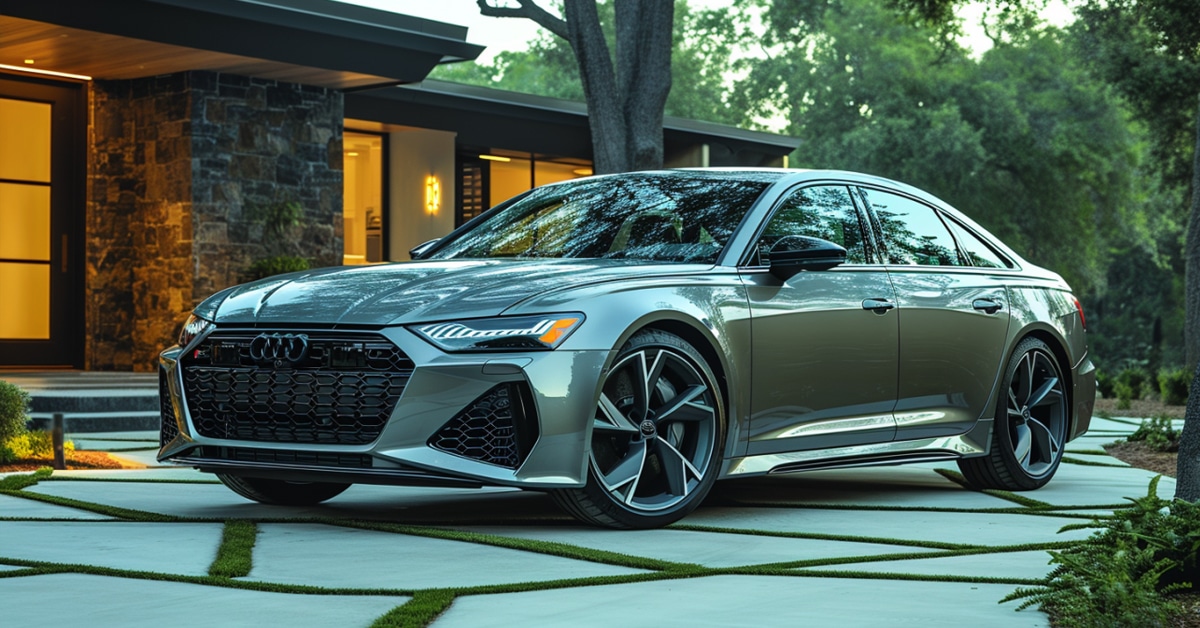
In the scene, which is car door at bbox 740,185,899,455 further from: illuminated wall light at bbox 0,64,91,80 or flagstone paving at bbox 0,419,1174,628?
illuminated wall light at bbox 0,64,91,80

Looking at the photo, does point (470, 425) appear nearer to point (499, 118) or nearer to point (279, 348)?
point (279, 348)

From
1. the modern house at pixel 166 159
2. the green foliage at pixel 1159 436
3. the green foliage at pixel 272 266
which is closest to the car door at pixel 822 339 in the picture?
the green foliage at pixel 1159 436

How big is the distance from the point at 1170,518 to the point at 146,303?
1504 centimetres

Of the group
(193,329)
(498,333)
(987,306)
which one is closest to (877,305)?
(987,306)

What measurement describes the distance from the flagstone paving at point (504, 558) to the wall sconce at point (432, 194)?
16.6 m

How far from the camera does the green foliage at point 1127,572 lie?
368 cm

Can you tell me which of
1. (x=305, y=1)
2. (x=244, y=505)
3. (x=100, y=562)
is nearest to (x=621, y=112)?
(x=305, y=1)

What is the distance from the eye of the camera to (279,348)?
5566 mm

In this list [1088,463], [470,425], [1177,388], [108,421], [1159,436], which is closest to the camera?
[470,425]

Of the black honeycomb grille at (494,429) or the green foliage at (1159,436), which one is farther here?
the green foliage at (1159,436)

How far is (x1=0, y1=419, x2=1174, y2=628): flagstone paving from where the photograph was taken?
3.86 meters

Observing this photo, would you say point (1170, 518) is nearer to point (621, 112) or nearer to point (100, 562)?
point (100, 562)

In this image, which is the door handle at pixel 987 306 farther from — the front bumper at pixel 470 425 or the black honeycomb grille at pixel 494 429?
the black honeycomb grille at pixel 494 429

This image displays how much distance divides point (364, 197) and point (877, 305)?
18.3 m
